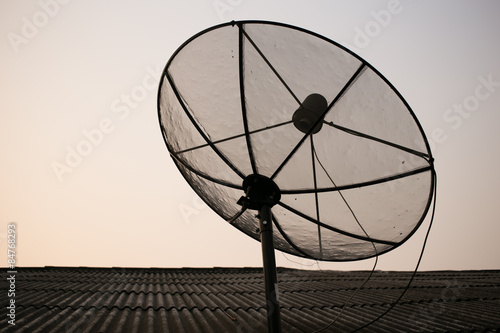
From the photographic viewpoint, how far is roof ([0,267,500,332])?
3.02 metres

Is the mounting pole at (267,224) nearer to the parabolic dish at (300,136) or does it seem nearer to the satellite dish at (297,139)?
the satellite dish at (297,139)

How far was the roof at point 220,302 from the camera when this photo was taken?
119 inches

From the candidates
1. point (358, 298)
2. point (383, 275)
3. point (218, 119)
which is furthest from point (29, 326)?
point (383, 275)

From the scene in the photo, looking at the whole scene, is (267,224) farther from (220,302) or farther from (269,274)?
(220,302)

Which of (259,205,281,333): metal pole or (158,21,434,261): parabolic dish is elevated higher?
(158,21,434,261): parabolic dish

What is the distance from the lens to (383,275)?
7.28 m

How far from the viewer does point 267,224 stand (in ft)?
7.41

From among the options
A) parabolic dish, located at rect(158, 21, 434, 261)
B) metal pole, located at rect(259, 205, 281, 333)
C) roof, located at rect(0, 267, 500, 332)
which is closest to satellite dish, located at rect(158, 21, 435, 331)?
parabolic dish, located at rect(158, 21, 434, 261)

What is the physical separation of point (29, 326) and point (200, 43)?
2.59 metres

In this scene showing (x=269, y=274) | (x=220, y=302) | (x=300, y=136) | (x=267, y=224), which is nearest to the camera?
(x=269, y=274)

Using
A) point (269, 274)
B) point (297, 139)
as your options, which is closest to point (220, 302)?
point (269, 274)

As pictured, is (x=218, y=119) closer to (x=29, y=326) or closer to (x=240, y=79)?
(x=240, y=79)

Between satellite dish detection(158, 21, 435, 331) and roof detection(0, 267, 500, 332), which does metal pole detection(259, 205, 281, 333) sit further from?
roof detection(0, 267, 500, 332)

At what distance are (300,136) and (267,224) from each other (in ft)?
2.78
